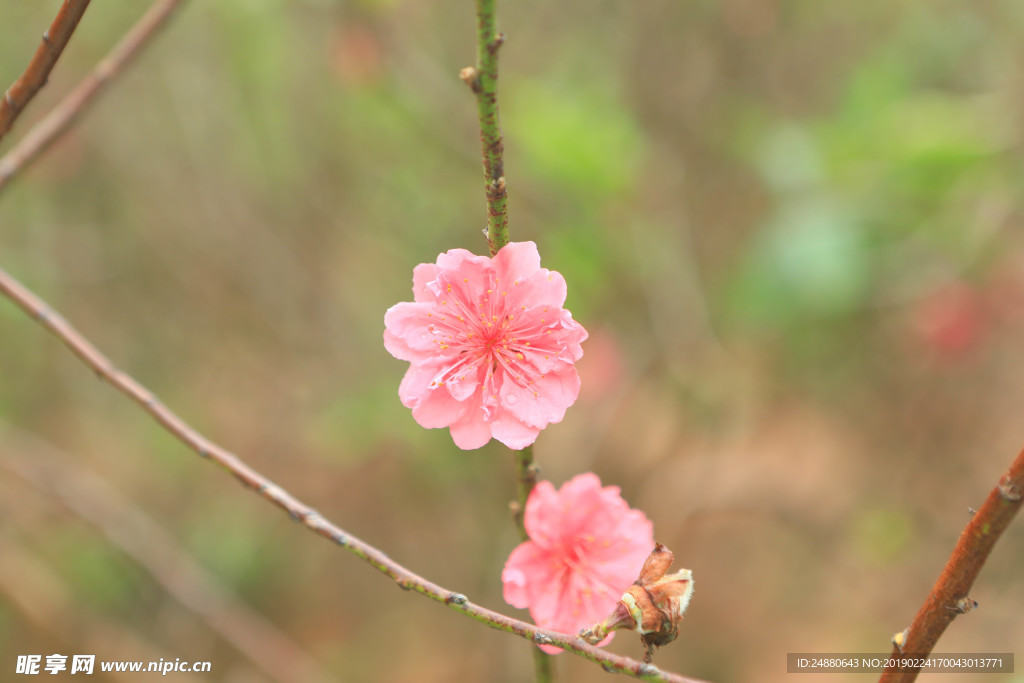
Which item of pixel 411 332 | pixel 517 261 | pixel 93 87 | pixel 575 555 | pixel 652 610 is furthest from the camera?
pixel 93 87

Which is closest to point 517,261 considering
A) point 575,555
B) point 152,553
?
point 575,555

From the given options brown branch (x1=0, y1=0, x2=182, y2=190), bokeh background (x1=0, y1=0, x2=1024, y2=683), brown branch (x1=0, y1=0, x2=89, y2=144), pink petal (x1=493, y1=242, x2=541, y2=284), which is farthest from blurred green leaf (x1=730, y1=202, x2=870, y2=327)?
brown branch (x1=0, y1=0, x2=89, y2=144)

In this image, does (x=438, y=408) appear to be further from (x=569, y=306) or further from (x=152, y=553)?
(x=152, y=553)

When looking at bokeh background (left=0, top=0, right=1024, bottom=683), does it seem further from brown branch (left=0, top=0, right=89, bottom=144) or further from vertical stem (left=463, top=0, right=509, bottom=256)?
vertical stem (left=463, top=0, right=509, bottom=256)

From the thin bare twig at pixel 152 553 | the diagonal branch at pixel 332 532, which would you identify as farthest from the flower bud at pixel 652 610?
the thin bare twig at pixel 152 553

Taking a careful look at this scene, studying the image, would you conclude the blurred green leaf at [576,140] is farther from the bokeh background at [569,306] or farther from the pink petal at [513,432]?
the pink petal at [513,432]
